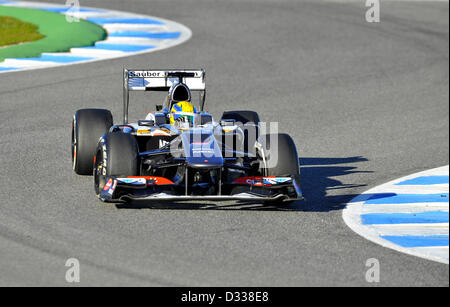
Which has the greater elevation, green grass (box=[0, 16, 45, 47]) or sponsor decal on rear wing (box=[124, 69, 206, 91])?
green grass (box=[0, 16, 45, 47])

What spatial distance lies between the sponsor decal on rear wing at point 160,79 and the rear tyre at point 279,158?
1935 millimetres

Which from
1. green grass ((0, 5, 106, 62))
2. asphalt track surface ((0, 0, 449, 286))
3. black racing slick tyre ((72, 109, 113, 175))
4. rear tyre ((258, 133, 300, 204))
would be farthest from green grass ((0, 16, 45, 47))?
rear tyre ((258, 133, 300, 204))

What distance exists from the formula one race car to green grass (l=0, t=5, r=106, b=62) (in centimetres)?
703

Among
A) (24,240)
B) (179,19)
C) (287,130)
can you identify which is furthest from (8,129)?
(179,19)

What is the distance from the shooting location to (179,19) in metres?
22.4

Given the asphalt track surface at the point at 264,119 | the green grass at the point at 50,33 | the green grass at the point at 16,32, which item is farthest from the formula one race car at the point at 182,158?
the green grass at the point at 16,32

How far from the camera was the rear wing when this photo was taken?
11023 millimetres

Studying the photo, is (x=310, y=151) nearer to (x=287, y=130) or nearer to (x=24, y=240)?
(x=287, y=130)

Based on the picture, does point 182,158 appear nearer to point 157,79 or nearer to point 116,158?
point 116,158

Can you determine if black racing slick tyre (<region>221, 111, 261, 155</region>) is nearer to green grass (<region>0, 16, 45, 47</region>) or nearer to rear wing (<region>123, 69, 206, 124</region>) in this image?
rear wing (<region>123, 69, 206, 124</region>)

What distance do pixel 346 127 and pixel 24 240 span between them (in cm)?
736

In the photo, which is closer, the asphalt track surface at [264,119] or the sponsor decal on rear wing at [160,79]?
the asphalt track surface at [264,119]

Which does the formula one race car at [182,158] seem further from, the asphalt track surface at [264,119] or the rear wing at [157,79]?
the rear wing at [157,79]

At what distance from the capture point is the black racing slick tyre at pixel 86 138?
1027 cm
